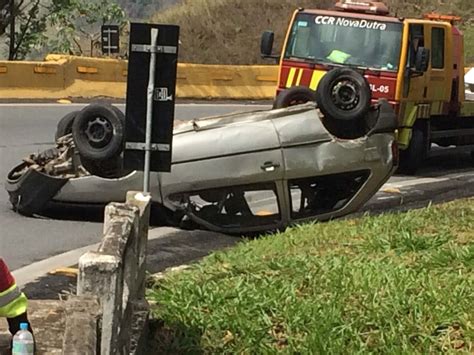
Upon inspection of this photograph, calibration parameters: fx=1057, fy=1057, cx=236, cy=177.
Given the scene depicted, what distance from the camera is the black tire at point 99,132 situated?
9.48 m

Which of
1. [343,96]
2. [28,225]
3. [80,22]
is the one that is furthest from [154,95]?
[80,22]

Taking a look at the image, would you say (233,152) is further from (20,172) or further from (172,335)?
(172,335)

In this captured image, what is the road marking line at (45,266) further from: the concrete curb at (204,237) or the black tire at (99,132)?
the black tire at (99,132)

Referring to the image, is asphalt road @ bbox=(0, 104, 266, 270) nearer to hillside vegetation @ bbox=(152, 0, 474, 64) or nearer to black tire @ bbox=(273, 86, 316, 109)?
black tire @ bbox=(273, 86, 316, 109)

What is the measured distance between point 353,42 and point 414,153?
5.64 feet

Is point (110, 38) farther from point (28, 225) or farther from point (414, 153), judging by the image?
point (28, 225)

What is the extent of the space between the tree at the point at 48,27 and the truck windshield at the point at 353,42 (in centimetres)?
1629

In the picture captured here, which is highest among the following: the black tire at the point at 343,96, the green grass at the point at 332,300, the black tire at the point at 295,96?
the black tire at the point at 343,96

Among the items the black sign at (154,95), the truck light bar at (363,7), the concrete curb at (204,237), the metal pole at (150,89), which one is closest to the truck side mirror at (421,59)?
the truck light bar at (363,7)

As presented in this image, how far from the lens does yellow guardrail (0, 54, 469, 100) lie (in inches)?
766

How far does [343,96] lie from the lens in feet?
35.3

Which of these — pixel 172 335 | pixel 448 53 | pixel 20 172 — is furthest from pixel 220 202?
pixel 448 53

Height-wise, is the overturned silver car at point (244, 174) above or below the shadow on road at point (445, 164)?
above

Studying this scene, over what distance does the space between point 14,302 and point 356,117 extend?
5.95 metres
